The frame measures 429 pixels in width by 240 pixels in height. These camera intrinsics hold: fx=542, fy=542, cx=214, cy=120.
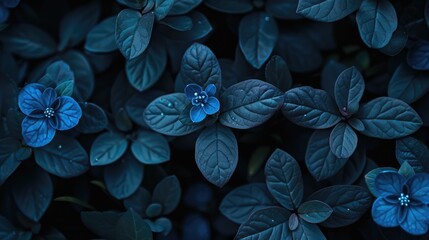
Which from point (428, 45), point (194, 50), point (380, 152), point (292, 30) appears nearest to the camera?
point (194, 50)

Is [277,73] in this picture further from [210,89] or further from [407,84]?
[407,84]

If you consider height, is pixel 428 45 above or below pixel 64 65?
above

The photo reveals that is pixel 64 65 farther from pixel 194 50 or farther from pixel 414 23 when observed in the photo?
pixel 414 23

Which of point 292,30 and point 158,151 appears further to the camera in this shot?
point 292,30

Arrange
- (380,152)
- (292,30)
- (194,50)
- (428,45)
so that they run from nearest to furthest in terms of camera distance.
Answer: (194,50) → (428,45) → (380,152) → (292,30)

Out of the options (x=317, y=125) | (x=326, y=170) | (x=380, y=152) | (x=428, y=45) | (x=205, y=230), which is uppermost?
(x=428, y=45)

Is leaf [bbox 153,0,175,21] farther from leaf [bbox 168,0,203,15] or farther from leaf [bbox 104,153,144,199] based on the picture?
leaf [bbox 104,153,144,199]

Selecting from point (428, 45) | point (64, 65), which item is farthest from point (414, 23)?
point (64, 65)

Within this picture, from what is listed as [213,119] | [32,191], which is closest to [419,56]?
[213,119]
